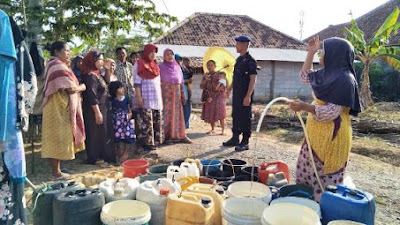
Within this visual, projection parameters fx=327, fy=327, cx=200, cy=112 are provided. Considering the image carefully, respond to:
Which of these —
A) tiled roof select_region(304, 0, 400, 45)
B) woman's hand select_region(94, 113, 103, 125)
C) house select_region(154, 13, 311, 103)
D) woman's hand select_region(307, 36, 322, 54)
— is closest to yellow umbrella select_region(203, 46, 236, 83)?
woman's hand select_region(94, 113, 103, 125)

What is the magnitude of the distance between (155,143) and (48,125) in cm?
194

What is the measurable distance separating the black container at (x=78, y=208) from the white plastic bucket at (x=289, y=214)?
3.82 feet

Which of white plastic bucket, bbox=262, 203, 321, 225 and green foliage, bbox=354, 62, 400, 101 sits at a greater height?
green foliage, bbox=354, 62, 400, 101

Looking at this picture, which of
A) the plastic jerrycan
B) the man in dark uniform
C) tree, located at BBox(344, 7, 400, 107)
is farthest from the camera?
tree, located at BBox(344, 7, 400, 107)

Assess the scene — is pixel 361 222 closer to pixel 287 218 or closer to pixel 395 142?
pixel 287 218

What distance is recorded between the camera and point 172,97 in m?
5.72

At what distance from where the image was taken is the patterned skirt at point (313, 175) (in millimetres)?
2619

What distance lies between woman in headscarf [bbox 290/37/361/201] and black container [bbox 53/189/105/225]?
1.61 m

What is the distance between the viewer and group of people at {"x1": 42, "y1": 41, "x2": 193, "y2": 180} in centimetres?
400

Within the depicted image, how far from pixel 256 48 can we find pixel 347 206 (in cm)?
1676

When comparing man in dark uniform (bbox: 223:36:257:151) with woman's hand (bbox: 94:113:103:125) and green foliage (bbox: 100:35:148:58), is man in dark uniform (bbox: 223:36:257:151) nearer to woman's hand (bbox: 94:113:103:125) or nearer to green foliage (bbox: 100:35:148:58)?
woman's hand (bbox: 94:113:103:125)

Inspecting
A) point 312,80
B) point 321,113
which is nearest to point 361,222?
point 321,113

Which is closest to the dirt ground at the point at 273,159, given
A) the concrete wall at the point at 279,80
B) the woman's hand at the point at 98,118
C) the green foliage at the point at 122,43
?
the woman's hand at the point at 98,118

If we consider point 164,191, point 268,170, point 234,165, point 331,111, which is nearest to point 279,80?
point 234,165
